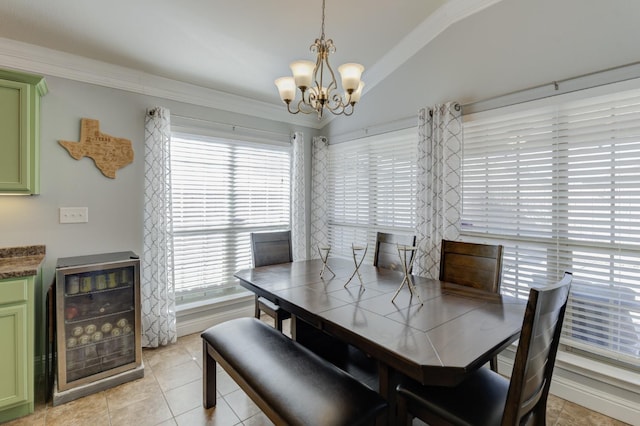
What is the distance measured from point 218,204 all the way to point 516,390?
3.03 metres

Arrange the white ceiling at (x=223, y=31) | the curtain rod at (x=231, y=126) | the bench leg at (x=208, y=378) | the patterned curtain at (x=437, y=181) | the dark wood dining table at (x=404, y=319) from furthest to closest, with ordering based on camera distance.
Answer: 1. the curtain rod at (x=231, y=126)
2. the patterned curtain at (x=437, y=181)
3. the white ceiling at (x=223, y=31)
4. the bench leg at (x=208, y=378)
5. the dark wood dining table at (x=404, y=319)

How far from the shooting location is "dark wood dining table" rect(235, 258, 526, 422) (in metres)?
1.16

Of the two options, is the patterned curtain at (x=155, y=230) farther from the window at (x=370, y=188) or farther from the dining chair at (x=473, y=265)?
the dining chair at (x=473, y=265)

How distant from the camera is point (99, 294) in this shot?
91.8 inches

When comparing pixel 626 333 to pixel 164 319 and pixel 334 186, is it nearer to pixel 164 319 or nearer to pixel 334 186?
pixel 334 186

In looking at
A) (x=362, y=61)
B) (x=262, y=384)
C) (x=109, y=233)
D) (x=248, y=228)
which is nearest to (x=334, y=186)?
(x=248, y=228)

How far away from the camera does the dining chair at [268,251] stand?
2809 millimetres

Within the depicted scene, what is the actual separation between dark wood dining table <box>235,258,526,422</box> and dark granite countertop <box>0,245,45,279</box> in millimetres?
1328

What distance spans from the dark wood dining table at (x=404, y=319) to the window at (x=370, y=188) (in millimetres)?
1159

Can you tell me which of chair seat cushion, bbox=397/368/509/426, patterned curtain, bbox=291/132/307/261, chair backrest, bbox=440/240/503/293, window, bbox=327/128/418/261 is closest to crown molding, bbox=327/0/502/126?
window, bbox=327/128/418/261

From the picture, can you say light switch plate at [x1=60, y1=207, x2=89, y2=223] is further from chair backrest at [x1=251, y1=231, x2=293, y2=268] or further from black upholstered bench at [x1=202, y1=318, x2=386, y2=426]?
black upholstered bench at [x1=202, y1=318, x2=386, y2=426]

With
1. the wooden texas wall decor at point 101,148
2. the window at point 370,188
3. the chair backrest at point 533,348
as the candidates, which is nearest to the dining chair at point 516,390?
the chair backrest at point 533,348

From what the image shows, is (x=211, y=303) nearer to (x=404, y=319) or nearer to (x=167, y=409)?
(x=167, y=409)

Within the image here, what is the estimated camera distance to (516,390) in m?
1.09
